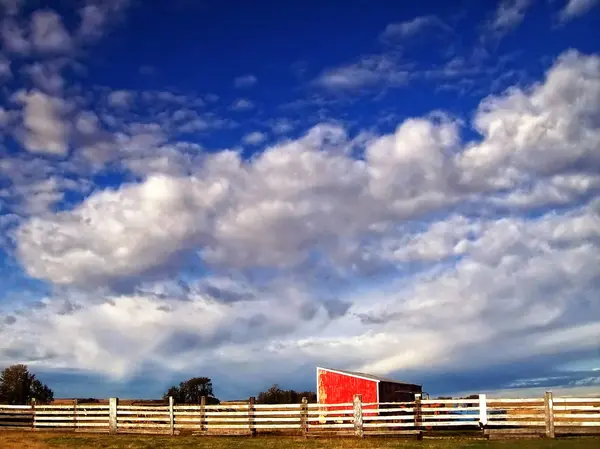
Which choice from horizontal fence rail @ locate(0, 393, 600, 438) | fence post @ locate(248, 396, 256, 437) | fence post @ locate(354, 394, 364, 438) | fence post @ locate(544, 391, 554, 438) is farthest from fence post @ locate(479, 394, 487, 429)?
fence post @ locate(248, 396, 256, 437)

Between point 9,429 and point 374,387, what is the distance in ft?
78.1

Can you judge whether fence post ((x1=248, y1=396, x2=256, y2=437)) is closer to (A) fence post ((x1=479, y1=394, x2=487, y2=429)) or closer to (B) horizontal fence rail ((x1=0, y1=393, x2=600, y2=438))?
(B) horizontal fence rail ((x1=0, y1=393, x2=600, y2=438))

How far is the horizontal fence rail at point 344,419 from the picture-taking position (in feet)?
90.0

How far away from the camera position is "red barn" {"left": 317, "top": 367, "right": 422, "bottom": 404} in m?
41.6

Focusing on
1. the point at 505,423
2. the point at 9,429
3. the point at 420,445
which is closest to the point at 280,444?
the point at 420,445

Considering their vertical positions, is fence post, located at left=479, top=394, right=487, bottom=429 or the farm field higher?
fence post, located at left=479, top=394, right=487, bottom=429

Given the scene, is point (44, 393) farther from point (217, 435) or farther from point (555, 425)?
point (555, 425)

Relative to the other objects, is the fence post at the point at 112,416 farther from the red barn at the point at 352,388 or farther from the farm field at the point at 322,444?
the red barn at the point at 352,388

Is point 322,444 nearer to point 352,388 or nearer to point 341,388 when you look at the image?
point 352,388

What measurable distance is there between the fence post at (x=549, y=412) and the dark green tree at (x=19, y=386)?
2560 inches

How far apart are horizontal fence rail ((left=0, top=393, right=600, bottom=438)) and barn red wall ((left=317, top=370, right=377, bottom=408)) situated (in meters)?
5.26

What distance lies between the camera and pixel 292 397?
67.7 meters

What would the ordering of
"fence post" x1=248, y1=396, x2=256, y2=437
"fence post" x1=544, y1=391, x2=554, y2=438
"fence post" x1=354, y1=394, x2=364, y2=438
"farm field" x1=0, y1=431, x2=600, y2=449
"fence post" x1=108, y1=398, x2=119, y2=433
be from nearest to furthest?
"farm field" x1=0, y1=431, x2=600, y2=449 < "fence post" x1=544, y1=391, x2=554, y2=438 < "fence post" x1=354, y1=394, x2=364, y2=438 < "fence post" x1=248, y1=396, x2=256, y2=437 < "fence post" x1=108, y1=398, x2=119, y2=433

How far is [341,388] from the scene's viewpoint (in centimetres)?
4350
